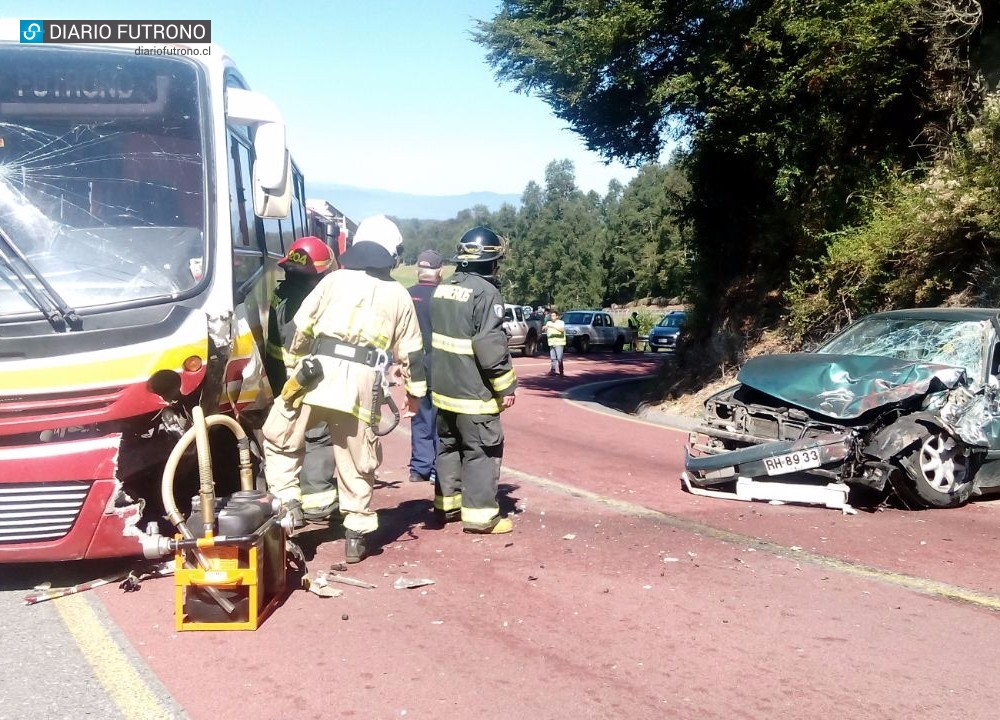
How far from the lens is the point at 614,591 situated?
534 cm

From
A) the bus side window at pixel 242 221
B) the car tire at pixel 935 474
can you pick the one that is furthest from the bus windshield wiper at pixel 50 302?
the car tire at pixel 935 474

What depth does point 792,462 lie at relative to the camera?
7340mm

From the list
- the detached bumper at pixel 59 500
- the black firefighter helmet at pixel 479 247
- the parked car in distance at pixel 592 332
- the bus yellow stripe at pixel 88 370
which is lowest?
the parked car in distance at pixel 592 332

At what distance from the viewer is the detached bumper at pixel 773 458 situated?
7180 millimetres

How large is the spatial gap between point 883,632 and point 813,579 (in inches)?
34.9

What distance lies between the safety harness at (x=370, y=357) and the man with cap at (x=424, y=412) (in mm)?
2513

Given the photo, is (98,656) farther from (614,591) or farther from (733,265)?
(733,265)

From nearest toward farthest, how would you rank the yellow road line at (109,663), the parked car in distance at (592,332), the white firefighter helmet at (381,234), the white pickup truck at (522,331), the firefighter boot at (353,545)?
the yellow road line at (109,663) → the firefighter boot at (353,545) → the white firefighter helmet at (381,234) → the white pickup truck at (522,331) → the parked car in distance at (592,332)

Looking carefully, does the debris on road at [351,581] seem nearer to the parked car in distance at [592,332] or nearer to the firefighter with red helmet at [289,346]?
the firefighter with red helmet at [289,346]

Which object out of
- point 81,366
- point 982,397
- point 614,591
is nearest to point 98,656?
point 81,366

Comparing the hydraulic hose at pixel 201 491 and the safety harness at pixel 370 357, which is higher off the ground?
the safety harness at pixel 370 357

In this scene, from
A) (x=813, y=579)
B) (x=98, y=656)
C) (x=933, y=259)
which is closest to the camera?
(x=98, y=656)

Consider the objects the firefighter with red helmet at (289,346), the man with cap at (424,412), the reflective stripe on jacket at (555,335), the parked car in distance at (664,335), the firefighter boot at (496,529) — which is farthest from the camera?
the parked car in distance at (664,335)

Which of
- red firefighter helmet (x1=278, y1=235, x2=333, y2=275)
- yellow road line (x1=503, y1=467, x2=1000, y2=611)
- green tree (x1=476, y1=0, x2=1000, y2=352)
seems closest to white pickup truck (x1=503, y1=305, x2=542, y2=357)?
green tree (x1=476, y1=0, x2=1000, y2=352)
